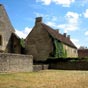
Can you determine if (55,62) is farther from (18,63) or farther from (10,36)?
(18,63)

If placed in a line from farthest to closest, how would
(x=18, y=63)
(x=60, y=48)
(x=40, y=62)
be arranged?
(x=60, y=48) < (x=40, y=62) < (x=18, y=63)

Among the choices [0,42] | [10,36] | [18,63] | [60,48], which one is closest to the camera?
[18,63]

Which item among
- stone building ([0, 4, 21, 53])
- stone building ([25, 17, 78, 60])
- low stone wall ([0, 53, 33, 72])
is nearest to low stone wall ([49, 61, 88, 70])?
stone building ([25, 17, 78, 60])

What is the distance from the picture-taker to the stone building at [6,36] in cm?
4256

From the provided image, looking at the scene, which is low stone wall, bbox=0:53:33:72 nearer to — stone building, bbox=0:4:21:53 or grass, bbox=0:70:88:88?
grass, bbox=0:70:88:88

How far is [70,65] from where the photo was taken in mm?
45531

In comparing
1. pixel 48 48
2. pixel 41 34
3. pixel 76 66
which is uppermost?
pixel 41 34

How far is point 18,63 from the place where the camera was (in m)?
30.1

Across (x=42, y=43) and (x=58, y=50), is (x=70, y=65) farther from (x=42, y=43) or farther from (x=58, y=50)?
(x=42, y=43)

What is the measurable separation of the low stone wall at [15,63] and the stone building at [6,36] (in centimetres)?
1056

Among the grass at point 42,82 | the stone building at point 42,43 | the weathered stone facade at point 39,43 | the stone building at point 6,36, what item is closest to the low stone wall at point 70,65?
the stone building at point 42,43

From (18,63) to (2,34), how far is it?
13.8 m

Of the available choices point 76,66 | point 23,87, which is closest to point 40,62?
point 76,66

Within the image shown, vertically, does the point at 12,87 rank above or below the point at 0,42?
below
